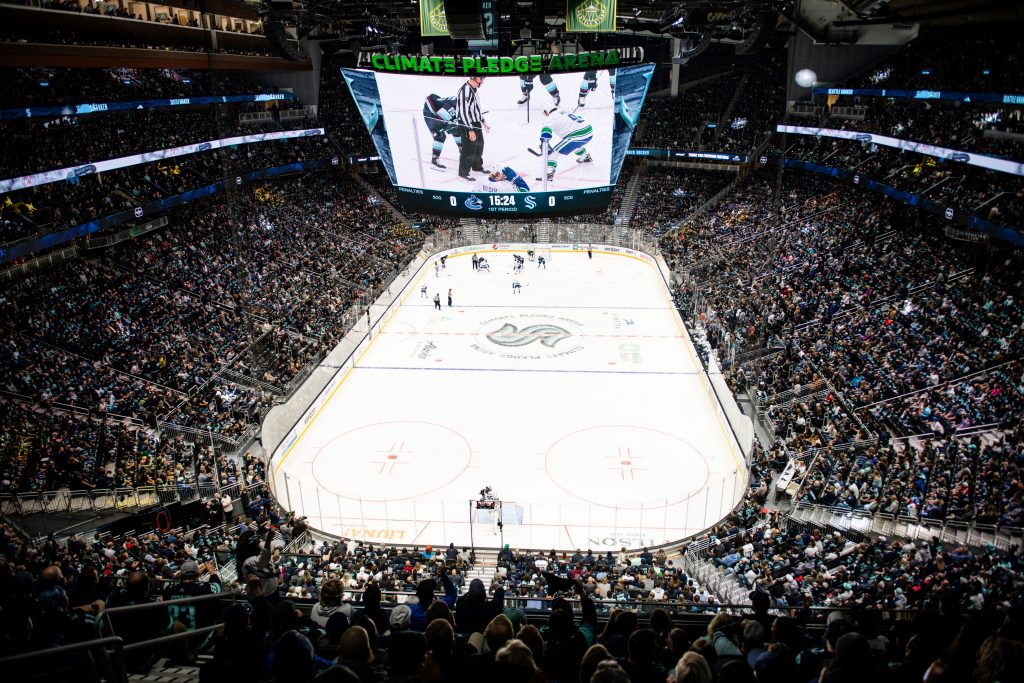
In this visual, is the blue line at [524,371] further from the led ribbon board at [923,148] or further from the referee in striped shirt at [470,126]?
the led ribbon board at [923,148]

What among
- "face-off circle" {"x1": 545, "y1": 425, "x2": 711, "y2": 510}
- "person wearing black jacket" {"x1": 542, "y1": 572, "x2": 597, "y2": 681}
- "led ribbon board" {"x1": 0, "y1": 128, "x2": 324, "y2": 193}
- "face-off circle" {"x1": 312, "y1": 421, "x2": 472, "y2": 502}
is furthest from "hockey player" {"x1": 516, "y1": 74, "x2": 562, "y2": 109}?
"person wearing black jacket" {"x1": 542, "y1": 572, "x2": 597, "y2": 681}

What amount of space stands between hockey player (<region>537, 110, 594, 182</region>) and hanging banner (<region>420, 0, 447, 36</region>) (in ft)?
11.6

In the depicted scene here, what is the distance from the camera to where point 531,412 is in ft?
69.7

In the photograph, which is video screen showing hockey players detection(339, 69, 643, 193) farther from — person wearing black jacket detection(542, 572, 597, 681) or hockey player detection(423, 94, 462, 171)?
person wearing black jacket detection(542, 572, 597, 681)

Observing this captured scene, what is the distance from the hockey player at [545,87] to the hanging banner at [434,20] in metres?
2.30

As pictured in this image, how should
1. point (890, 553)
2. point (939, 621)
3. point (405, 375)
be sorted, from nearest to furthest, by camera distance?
point (939, 621), point (890, 553), point (405, 375)

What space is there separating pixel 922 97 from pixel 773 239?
8.08 metres

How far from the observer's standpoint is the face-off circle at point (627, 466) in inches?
661

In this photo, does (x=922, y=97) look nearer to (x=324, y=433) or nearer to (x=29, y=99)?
(x=324, y=433)

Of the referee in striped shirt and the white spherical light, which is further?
the white spherical light

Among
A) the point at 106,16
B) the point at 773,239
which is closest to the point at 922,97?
the point at 773,239

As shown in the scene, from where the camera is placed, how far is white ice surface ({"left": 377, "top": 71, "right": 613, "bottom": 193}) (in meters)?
18.0

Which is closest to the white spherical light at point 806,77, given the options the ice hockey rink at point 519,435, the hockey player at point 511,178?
the ice hockey rink at point 519,435

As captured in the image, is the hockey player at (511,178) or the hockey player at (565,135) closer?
the hockey player at (565,135)
